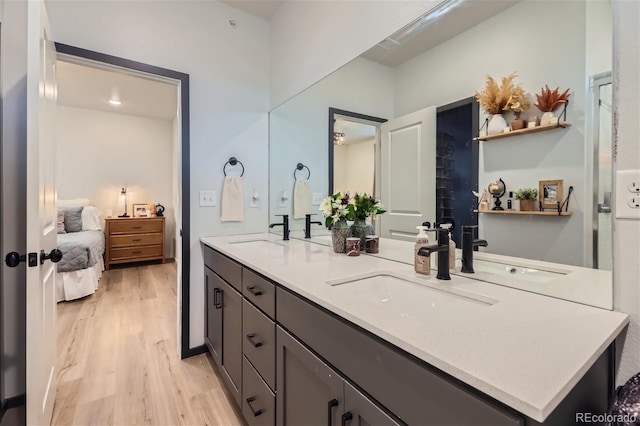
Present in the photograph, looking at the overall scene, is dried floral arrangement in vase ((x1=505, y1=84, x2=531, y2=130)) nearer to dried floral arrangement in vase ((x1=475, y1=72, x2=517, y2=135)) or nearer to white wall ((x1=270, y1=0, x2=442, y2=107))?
dried floral arrangement in vase ((x1=475, y1=72, x2=517, y2=135))

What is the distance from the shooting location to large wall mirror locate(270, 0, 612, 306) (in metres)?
0.87

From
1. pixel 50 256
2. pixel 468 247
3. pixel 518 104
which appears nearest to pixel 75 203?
pixel 50 256

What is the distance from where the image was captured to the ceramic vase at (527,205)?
1.03 meters

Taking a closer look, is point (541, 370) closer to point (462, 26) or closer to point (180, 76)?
point (462, 26)

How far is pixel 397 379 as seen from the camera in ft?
2.11

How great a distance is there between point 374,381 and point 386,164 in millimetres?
1142

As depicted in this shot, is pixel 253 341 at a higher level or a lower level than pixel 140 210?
lower

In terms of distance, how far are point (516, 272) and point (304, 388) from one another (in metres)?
0.85

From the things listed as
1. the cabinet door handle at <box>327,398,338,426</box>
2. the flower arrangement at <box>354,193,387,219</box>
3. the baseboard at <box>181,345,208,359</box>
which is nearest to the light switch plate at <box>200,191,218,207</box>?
the baseboard at <box>181,345,208,359</box>

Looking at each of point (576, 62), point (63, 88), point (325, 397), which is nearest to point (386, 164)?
point (576, 62)

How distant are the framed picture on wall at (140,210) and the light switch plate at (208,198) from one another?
374 centimetres

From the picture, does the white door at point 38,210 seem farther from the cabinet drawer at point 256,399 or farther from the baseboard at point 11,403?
the cabinet drawer at point 256,399

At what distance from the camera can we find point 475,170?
1190 millimetres

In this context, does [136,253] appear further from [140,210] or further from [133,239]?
[140,210]
